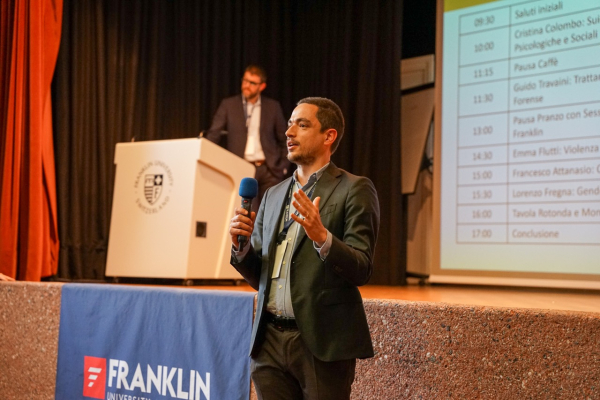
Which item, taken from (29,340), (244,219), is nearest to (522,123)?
(244,219)

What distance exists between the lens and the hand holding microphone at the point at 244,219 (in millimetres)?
1495

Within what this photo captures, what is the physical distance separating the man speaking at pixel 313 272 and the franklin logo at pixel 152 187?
6.73ft

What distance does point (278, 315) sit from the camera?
1.58m

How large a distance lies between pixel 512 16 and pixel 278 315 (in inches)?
134

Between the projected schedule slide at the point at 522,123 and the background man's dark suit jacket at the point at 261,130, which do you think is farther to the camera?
the background man's dark suit jacket at the point at 261,130

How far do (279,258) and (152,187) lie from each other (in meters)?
2.20

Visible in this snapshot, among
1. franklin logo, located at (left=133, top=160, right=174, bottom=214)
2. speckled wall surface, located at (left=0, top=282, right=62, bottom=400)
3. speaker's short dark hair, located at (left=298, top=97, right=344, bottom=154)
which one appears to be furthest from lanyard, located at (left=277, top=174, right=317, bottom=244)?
franklin logo, located at (left=133, top=160, right=174, bottom=214)

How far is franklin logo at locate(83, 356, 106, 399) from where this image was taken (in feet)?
8.85

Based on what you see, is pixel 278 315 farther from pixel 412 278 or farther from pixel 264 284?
pixel 412 278

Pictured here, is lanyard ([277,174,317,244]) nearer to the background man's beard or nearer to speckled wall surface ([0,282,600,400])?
the background man's beard

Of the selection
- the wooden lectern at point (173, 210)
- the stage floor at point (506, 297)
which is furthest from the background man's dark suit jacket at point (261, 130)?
the stage floor at point (506, 297)

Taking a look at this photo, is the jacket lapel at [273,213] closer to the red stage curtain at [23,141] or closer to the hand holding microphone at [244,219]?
the hand holding microphone at [244,219]

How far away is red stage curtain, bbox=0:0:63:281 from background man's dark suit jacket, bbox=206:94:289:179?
1.26m

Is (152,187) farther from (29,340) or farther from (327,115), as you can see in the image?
(327,115)
